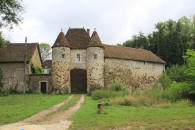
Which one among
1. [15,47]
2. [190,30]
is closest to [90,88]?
[15,47]

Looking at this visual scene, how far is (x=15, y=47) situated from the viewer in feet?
106

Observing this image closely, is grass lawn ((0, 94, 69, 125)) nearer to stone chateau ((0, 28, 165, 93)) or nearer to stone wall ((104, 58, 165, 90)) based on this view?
stone chateau ((0, 28, 165, 93))

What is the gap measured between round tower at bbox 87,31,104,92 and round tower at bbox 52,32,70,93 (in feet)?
9.93

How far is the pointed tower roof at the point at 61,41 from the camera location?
28.8 m

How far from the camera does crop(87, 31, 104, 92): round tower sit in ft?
95.2

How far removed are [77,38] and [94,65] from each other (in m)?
5.06

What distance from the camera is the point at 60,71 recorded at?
28797 mm

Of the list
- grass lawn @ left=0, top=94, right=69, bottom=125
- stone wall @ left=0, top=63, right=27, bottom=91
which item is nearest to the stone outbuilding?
stone wall @ left=0, top=63, right=27, bottom=91

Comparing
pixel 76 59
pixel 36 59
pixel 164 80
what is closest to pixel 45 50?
pixel 36 59

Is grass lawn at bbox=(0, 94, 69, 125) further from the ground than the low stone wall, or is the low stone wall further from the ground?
the low stone wall

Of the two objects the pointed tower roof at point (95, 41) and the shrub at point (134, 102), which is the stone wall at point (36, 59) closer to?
the pointed tower roof at point (95, 41)

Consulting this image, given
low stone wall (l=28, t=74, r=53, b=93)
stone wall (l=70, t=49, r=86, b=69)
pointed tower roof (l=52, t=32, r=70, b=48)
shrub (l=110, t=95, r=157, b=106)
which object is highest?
pointed tower roof (l=52, t=32, r=70, b=48)

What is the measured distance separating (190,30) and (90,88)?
2610 cm

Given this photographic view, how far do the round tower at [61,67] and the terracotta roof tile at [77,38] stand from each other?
66.0 inches
